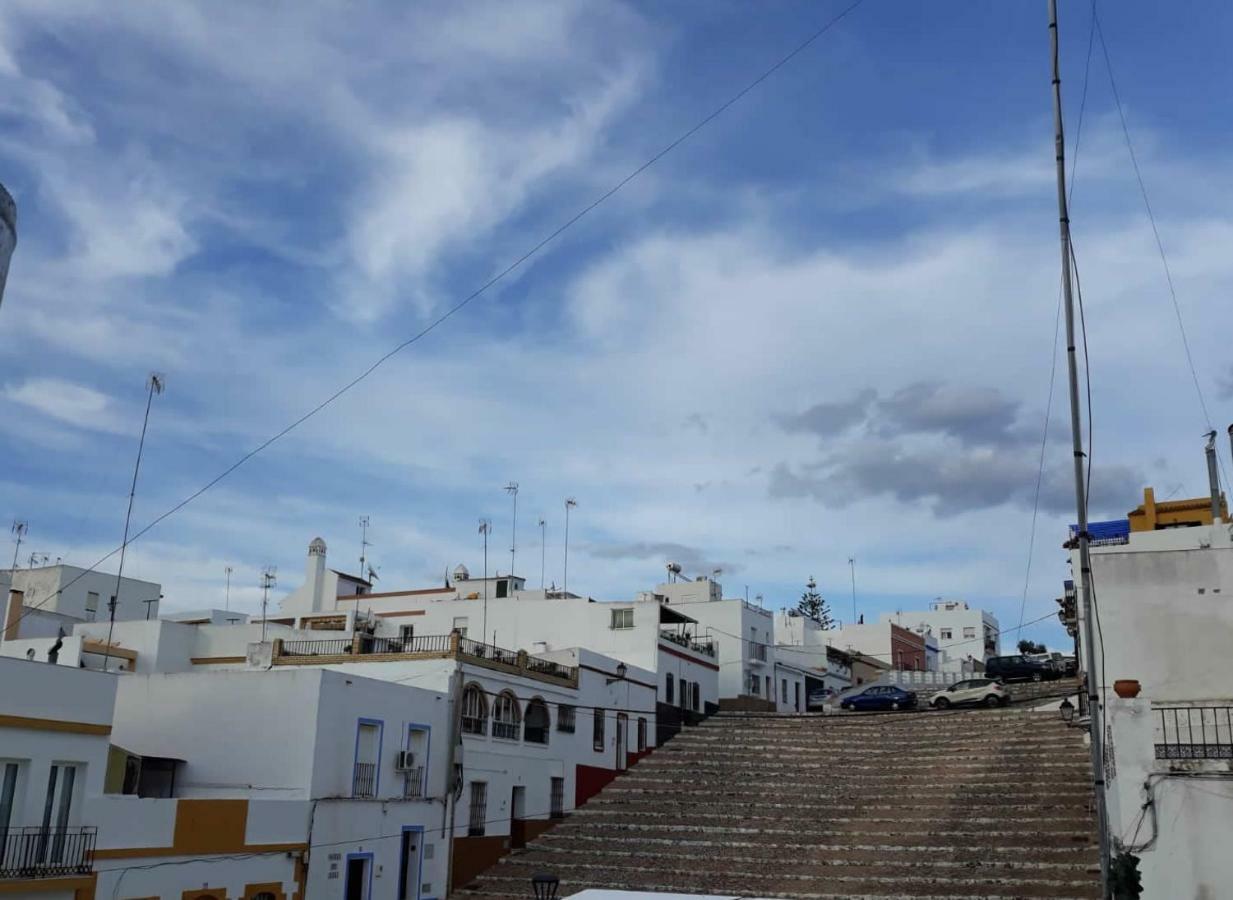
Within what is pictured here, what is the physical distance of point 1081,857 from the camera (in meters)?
31.9

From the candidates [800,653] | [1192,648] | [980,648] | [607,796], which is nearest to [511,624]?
[607,796]

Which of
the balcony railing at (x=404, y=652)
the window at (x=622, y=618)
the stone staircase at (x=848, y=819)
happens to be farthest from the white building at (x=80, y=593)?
the stone staircase at (x=848, y=819)

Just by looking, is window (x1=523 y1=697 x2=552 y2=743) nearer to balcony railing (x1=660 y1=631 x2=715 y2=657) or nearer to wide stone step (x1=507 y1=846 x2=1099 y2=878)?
wide stone step (x1=507 y1=846 x2=1099 y2=878)

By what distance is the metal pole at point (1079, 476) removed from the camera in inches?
625

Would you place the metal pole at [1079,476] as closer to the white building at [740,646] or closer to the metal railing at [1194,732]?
the metal railing at [1194,732]

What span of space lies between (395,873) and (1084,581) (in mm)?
22909

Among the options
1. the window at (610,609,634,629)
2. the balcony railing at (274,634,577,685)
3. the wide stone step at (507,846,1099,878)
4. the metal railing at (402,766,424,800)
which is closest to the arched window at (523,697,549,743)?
the balcony railing at (274,634,577,685)

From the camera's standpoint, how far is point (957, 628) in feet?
329

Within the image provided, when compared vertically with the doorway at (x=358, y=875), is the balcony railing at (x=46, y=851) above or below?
above

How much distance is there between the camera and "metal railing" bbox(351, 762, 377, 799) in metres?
31.7

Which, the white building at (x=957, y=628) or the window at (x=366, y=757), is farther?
the white building at (x=957, y=628)

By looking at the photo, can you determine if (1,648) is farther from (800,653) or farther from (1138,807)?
(800,653)

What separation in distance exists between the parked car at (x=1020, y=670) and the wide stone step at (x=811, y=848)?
77.1 ft

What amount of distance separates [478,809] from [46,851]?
1720cm
